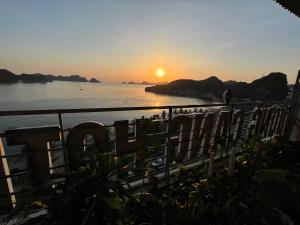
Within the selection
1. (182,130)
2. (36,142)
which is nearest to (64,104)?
(182,130)

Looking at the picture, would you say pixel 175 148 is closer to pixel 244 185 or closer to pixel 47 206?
pixel 244 185

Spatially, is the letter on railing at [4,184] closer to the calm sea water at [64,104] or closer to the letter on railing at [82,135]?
the letter on railing at [82,135]

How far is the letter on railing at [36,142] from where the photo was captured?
7.79 feet

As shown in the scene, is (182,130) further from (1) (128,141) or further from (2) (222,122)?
(2) (222,122)

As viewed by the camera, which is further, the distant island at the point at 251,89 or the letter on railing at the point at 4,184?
the distant island at the point at 251,89

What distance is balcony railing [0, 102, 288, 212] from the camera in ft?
7.32

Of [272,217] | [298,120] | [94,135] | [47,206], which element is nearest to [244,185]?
[272,217]

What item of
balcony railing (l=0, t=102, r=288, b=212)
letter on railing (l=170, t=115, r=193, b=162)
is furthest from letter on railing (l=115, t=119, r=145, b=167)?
letter on railing (l=170, t=115, r=193, b=162)

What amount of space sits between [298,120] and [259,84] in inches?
4790

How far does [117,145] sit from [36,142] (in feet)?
3.75

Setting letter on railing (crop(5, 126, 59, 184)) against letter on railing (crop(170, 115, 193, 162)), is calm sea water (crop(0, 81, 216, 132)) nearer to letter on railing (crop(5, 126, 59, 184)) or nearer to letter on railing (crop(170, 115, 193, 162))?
letter on railing (crop(170, 115, 193, 162))

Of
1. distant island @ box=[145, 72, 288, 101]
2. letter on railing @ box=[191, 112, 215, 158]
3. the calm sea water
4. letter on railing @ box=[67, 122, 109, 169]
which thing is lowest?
the calm sea water

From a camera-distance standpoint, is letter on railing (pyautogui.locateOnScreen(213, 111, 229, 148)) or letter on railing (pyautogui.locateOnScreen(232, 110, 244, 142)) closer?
letter on railing (pyautogui.locateOnScreen(213, 111, 229, 148))

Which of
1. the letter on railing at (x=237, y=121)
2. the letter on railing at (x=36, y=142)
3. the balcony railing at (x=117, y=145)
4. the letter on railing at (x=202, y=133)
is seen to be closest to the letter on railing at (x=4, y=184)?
the balcony railing at (x=117, y=145)
